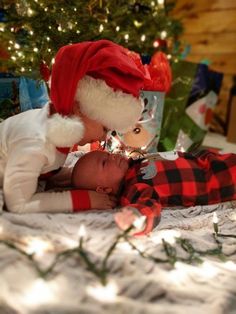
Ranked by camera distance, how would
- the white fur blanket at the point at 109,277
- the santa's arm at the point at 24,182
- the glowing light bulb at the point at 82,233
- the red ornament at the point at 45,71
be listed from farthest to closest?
the red ornament at the point at 45,71 < the santa's arm at the point at 24,182 < the glowing light bulb at the point at 82,233 < the white fur blanket at the point at 109,277

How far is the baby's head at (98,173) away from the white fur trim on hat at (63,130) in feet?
0.50

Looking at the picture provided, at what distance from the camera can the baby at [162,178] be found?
1.24 meters

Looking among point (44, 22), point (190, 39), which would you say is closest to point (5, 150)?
point (44, 22)

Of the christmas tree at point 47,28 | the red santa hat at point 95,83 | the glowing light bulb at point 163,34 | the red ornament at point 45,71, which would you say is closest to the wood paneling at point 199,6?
the glowing light bulb at point 163,34

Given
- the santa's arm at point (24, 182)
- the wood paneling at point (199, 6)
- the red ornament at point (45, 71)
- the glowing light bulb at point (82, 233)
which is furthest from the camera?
the wood paneling at point (199, 6)

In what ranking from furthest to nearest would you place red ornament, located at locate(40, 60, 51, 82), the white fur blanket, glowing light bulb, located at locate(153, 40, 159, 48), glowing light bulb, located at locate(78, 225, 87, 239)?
glowing light bulb, located at locate(153, 40, 159, 48)
red ornament, located at locate(40, 60, 51, 82)
glowing light bulb, located at locate(78, 225, 87, 239)
the white fur blanket

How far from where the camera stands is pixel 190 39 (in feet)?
12.2

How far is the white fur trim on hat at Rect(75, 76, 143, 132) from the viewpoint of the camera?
1.14 meters

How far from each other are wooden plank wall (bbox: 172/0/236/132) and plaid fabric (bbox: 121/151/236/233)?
2.26 metres

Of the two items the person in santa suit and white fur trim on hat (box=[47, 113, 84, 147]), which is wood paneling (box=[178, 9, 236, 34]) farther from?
white fur trim on hat (box=[47, 113, 84, 147])

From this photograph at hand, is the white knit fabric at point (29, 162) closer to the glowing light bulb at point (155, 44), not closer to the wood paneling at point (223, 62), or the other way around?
the glowing light bulb at point (155, 44)

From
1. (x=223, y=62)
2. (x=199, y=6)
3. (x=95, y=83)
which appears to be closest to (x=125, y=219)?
(x=95, y=83)

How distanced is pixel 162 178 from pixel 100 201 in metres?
0.23

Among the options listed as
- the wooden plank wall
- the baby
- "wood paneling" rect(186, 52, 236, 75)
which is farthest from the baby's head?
"wood paneling" rect(186, 52, 236, 75)
